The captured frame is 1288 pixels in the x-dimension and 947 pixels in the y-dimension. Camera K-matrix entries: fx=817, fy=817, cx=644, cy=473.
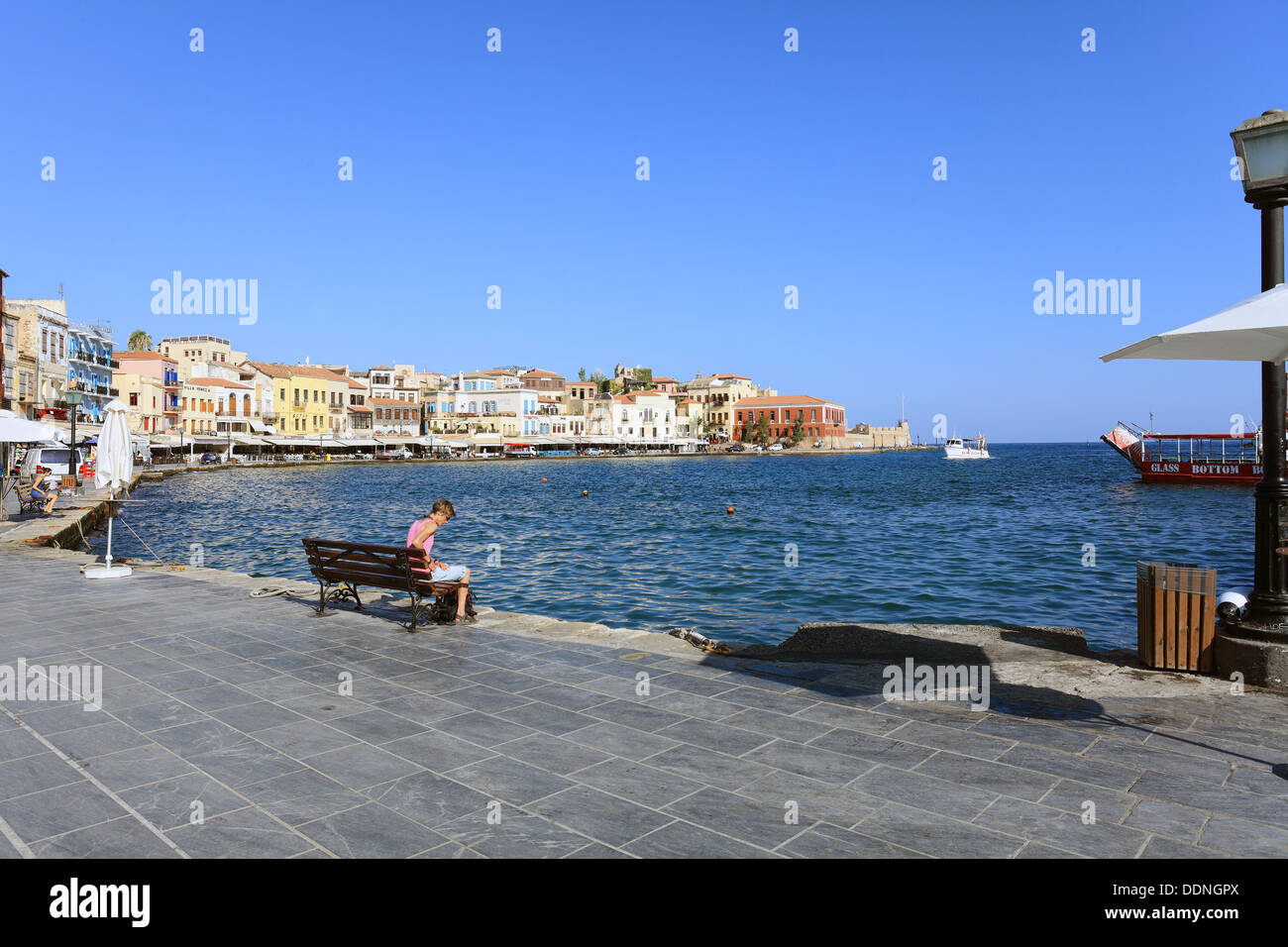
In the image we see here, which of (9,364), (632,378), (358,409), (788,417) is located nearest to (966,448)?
(788,417)

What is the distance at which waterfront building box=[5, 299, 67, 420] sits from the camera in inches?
1900

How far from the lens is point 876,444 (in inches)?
6722

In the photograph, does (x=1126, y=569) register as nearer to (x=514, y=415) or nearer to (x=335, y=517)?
(x=335, y=517)

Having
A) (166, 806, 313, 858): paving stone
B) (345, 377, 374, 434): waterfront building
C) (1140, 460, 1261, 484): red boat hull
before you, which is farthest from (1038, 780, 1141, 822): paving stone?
(345, 377, 374, 434): waterfront building

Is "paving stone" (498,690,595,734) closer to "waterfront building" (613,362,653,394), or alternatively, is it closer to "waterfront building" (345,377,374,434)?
"waterfront building" (345,377,374,434)

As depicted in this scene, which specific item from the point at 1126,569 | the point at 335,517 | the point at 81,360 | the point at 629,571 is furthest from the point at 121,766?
the point at 81,360

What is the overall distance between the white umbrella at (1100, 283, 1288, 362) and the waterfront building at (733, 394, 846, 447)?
13576cm

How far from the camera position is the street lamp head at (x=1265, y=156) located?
5.66 meters

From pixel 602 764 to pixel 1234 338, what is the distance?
4512 millimetres

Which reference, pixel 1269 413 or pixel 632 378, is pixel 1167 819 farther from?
pixel 632 378

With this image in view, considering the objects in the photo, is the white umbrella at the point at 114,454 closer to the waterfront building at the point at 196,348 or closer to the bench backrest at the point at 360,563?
the bench backrest at the point at 360,563

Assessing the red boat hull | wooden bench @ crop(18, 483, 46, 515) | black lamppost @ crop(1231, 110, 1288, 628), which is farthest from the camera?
the red boat hull

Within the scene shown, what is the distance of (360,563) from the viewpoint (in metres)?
8.74
